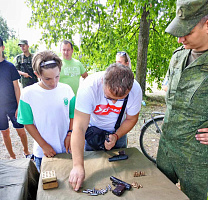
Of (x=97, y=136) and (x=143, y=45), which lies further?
(x=143, y=45)

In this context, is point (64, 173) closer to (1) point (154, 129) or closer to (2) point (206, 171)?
(2) point (206, 171)

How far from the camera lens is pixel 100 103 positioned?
1.44m

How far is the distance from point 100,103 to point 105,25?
12.9 ft

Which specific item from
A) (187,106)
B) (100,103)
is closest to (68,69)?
(100,103)

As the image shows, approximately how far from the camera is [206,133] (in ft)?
3.89

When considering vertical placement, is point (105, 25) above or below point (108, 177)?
above

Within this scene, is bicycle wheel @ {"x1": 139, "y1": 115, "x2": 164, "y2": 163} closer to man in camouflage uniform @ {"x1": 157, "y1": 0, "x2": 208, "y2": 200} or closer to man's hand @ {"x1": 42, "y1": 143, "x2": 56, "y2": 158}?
man in camouflage uniform @ {"x1": 157, "y1": 0, "x2": 208, "y2": 200}

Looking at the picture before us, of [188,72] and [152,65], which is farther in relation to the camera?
[152,65]

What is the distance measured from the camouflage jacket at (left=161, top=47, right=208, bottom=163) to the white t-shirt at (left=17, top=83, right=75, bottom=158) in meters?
0.87

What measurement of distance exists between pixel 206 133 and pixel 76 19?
4.18 meters

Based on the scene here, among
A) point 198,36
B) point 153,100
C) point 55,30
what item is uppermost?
point 55,30

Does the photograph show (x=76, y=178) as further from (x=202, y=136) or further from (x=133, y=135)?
(x=133, y=135)

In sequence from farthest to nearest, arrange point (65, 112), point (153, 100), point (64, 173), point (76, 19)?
point (153, 100) → point (76, 19) → point (65, 112) → point (64, 173)

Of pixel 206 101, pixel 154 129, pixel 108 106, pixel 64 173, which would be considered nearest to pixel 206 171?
pixel 206 101
